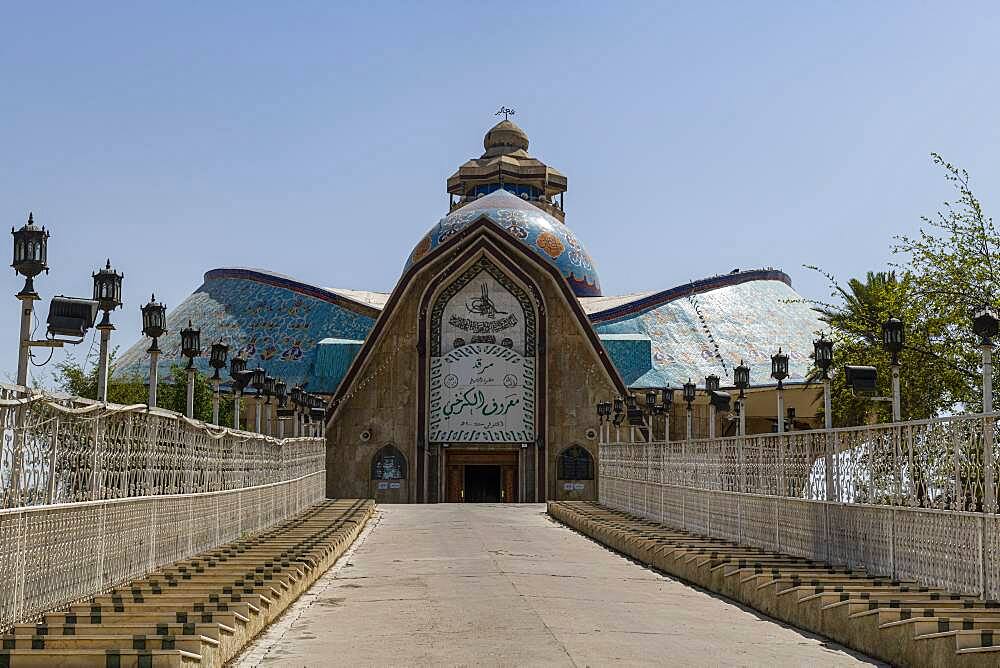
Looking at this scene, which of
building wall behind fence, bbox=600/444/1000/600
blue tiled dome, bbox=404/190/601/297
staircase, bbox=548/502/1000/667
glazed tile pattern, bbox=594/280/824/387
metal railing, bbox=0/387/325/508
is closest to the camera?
staircase, bbox=548/502/1000/667

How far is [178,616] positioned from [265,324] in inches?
2220

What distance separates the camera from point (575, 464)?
54.4 metres

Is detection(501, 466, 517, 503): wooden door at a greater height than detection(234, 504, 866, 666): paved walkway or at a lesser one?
greater

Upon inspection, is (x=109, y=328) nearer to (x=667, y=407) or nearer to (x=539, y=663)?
(x=539, y=663)

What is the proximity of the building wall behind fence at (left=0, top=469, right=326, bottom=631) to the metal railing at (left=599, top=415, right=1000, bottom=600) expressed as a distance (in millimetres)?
8308

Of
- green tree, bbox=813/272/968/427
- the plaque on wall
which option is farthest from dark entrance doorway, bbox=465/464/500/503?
green tree, bbox=813/272/968/427

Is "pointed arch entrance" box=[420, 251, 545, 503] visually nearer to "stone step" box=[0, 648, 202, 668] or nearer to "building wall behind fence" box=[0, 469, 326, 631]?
"building wall behind fence" box=[0, 469, 326, 631]

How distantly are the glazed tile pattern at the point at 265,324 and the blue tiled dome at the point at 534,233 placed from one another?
17.3 ft

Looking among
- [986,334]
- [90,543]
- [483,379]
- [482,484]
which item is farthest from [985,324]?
[482,484]

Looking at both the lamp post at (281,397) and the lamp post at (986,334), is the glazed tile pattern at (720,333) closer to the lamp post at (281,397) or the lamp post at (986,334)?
the lamp post at (281,397)

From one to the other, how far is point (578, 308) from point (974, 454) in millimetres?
43263

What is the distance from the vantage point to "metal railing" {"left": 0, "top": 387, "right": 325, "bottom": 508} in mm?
10953

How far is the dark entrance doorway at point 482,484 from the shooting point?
190 feet

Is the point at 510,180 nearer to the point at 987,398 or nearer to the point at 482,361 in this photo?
the point at 482,361
